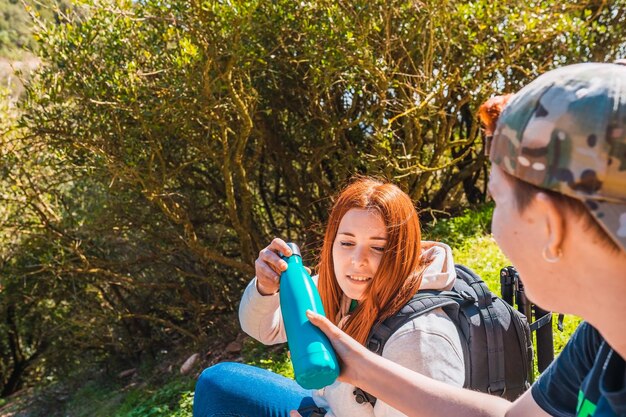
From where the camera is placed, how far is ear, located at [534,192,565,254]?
1125mm

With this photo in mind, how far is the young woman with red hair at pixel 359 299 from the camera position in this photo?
2.14 meters

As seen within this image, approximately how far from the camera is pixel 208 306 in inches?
330

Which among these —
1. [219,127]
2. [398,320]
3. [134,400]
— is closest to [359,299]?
[398,320]

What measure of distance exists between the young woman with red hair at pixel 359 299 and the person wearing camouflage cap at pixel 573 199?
795 mm

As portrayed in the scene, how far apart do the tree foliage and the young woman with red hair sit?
2731 mm

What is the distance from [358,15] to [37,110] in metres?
3.12

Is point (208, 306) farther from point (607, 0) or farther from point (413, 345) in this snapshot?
point (413, 345)

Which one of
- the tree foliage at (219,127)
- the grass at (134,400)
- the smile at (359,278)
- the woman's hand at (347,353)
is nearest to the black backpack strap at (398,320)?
the smile at (359,278)

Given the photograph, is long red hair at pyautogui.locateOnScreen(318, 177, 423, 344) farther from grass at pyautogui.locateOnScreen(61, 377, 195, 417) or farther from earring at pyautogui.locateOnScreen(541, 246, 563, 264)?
grass at pyautogui.locateOnScreen(61, 377, 195, 417)

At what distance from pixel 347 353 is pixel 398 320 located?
1.77 ft

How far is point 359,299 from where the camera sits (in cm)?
247

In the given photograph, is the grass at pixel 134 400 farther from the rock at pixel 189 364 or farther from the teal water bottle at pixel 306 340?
the teal water bottle at pixel 306 340

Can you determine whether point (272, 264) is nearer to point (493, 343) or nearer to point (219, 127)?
point (493, 343)

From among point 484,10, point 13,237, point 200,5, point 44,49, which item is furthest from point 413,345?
point 13,237
